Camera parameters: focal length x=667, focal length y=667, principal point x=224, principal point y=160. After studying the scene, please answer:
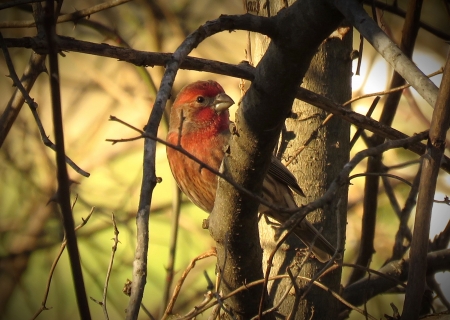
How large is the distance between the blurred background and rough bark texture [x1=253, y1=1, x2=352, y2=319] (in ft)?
5.43

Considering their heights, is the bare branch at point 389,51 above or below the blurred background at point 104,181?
below

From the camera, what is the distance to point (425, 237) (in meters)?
2.31

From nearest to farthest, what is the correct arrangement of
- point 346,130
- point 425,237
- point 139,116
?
point 425,237 < point 346,130 < point 139,116

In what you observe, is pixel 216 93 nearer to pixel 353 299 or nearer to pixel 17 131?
pixel 353 299

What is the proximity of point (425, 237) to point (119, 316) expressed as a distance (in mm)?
3887

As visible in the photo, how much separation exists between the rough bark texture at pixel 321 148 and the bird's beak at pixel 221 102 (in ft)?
1.79

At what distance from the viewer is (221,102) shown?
456 centimetres

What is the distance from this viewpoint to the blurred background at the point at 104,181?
18.6ft

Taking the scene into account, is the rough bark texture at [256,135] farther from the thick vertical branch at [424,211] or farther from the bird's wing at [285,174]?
the bird's wing at [285,174]

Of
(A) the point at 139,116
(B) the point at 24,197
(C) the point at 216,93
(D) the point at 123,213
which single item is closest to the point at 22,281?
(B) the point at 24,197

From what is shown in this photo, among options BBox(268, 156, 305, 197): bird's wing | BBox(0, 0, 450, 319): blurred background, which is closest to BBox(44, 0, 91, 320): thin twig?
BBox(268, 156, 305, 197): bird's wing

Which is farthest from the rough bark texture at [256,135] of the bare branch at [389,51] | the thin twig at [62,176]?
the thin twig at [62,176]

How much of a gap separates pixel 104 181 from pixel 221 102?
1.74 metres

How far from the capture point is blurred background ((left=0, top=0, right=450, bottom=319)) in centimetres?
568
